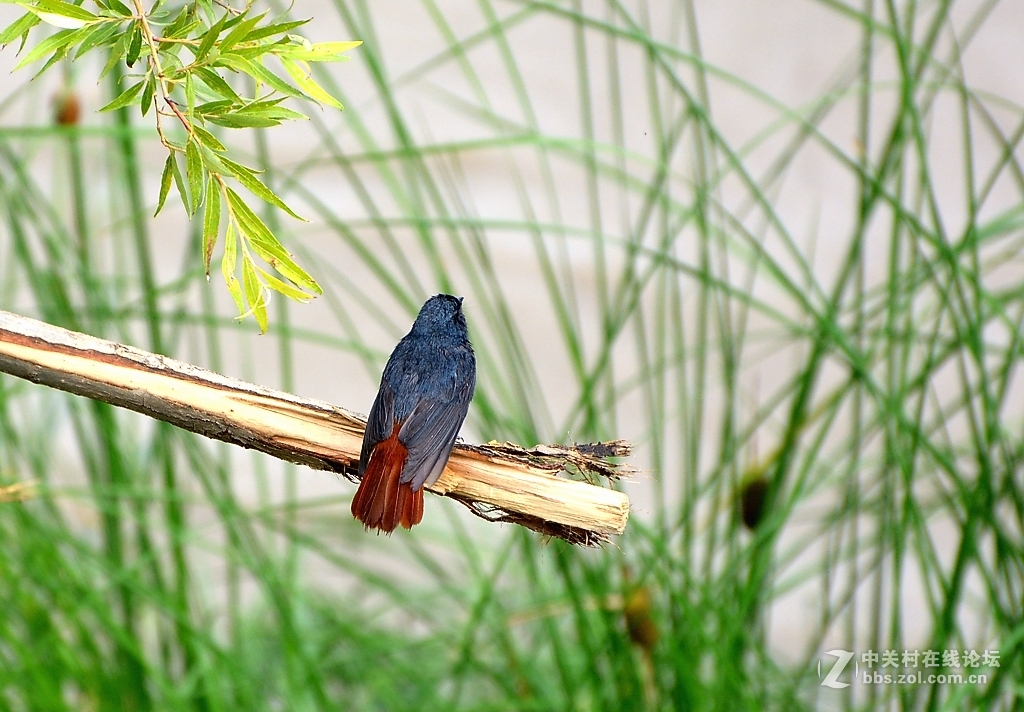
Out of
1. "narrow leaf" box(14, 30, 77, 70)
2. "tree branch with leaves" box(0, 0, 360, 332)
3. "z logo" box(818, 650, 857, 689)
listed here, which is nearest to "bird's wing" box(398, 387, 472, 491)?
"tree branch with leaves" box(0, 0, 360, 332)

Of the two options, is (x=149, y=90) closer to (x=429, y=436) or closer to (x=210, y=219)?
(x=210, y=219)

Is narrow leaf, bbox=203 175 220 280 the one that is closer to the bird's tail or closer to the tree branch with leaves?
the tree branch with leaves

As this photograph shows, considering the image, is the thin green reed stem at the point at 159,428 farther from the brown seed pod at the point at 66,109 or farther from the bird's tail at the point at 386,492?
the bird's tail at the point at 386,492

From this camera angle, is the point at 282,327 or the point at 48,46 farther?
the point at 282,327

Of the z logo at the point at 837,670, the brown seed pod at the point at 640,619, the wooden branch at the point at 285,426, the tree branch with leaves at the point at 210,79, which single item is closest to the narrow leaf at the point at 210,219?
the tree branch with leaves at the point at 210,79

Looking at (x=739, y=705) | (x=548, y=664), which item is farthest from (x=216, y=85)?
(x=548, y=664)

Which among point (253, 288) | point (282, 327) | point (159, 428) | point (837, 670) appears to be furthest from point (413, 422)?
point (837, 670)

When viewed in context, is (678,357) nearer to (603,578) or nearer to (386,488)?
(603,578)
